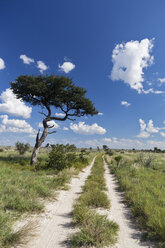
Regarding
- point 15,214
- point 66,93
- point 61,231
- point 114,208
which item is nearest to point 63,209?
point 61,231

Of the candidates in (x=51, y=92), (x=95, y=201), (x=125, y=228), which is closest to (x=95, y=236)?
(x=125, y=228)

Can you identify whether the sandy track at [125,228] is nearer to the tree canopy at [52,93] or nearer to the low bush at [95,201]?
the low bush at [95,201]

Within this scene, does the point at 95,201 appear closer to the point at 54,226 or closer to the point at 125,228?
the point at 125,228

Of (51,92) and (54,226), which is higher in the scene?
(51,92)

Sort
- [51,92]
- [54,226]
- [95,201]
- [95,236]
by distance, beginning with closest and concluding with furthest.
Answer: [95,236] → [54,226] → [95,201] → [51,92]

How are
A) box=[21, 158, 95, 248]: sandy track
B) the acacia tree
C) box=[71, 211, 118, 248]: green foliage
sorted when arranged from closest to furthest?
box=[71, 211, 118, 248]: green foliage → box=[21, 158, 95, 248]: sandy track → the acacia tree

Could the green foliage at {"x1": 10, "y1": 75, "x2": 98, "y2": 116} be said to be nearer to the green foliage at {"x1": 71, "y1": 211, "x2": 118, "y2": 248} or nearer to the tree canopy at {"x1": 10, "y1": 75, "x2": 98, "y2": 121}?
the tree canopy at {"x1": 10, "y1": 75, "x2": 98, "y2": 121}

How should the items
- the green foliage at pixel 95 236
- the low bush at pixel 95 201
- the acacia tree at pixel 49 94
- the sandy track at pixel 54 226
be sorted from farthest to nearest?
the acacia tree at pixel 49 94 < the low bush at pixel 95 201 < the sandy track at pixel 54 226 < the green foliage at pixel 95 236

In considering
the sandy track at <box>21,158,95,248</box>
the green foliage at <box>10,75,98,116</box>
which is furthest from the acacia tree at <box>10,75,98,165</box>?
the sandy track at <box>21,158,95,248</box>

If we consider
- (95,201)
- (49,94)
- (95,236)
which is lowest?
(95,201)

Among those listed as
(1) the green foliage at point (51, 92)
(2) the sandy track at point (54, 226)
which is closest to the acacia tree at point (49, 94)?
(1) the green foliage at point (51, 92)

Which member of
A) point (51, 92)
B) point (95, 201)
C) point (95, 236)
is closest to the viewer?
point (95, 236)

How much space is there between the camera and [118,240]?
297 centimetres

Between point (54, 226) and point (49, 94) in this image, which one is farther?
point (49, 94)
